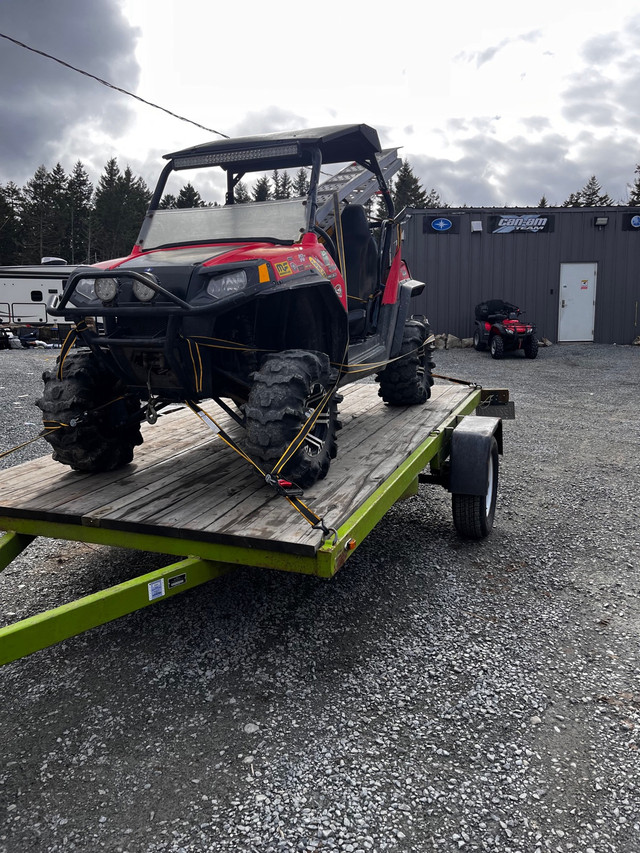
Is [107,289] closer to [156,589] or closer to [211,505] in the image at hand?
[211,505]

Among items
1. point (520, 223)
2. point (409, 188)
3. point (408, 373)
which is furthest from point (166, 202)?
point (409, 188)

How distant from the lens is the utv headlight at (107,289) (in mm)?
3346

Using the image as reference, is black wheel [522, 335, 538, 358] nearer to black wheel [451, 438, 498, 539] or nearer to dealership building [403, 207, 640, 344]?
dealership building [403, 207, 640, 344]

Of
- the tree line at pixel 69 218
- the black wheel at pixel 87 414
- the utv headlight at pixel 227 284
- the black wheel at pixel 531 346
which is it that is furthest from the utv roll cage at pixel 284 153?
the tree line at pixel 69 218

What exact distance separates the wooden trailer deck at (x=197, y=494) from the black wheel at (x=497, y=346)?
13.3 m

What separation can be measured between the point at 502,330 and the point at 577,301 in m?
4.68

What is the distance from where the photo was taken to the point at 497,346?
17719 millimetres

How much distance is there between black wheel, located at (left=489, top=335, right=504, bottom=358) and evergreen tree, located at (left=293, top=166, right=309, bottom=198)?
1391 centimetres

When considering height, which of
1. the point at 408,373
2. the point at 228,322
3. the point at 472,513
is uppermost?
the point at 228,322

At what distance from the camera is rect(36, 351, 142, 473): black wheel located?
3.76m

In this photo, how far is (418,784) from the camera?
7.98 feet

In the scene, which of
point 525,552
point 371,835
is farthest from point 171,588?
point 525,552

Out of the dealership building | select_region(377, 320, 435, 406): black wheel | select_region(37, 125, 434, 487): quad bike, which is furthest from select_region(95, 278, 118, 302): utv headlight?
the dealership building

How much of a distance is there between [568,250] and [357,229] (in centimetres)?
1724
